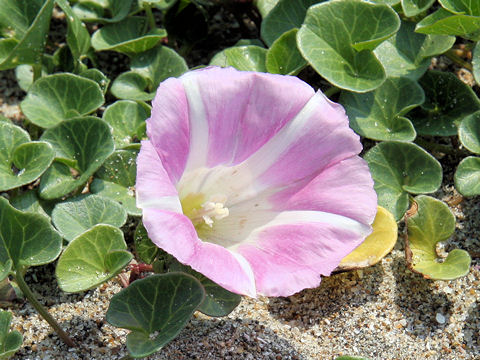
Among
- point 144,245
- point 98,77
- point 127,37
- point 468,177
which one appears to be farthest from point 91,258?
point 468,177

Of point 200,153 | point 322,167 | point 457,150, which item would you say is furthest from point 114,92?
point 457,150

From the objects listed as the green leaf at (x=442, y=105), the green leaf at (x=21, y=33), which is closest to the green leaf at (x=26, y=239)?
the green leaf at (x=21, y=33)

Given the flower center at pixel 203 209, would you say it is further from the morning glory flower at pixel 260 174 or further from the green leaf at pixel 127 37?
the green leaf at pixel 127 37

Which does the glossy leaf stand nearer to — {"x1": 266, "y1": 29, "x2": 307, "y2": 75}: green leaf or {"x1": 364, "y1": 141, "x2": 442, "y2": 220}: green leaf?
{"x1": 364, "y1": 141, "x2": 442, "y2": 220}: green leaf

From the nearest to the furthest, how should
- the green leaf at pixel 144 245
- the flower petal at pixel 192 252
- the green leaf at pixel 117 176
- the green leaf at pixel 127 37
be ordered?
the flower petal at pixel 192 252 → the green leaf at pixel 144 245 → the green leaf at pixel 117 176 → the green leaf at pixel 127 37

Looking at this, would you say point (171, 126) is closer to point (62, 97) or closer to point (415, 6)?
point (62, 97)

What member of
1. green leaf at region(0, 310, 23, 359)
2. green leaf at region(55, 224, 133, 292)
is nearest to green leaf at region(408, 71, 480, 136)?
green leaf at region(55, 224, 133, 292)
